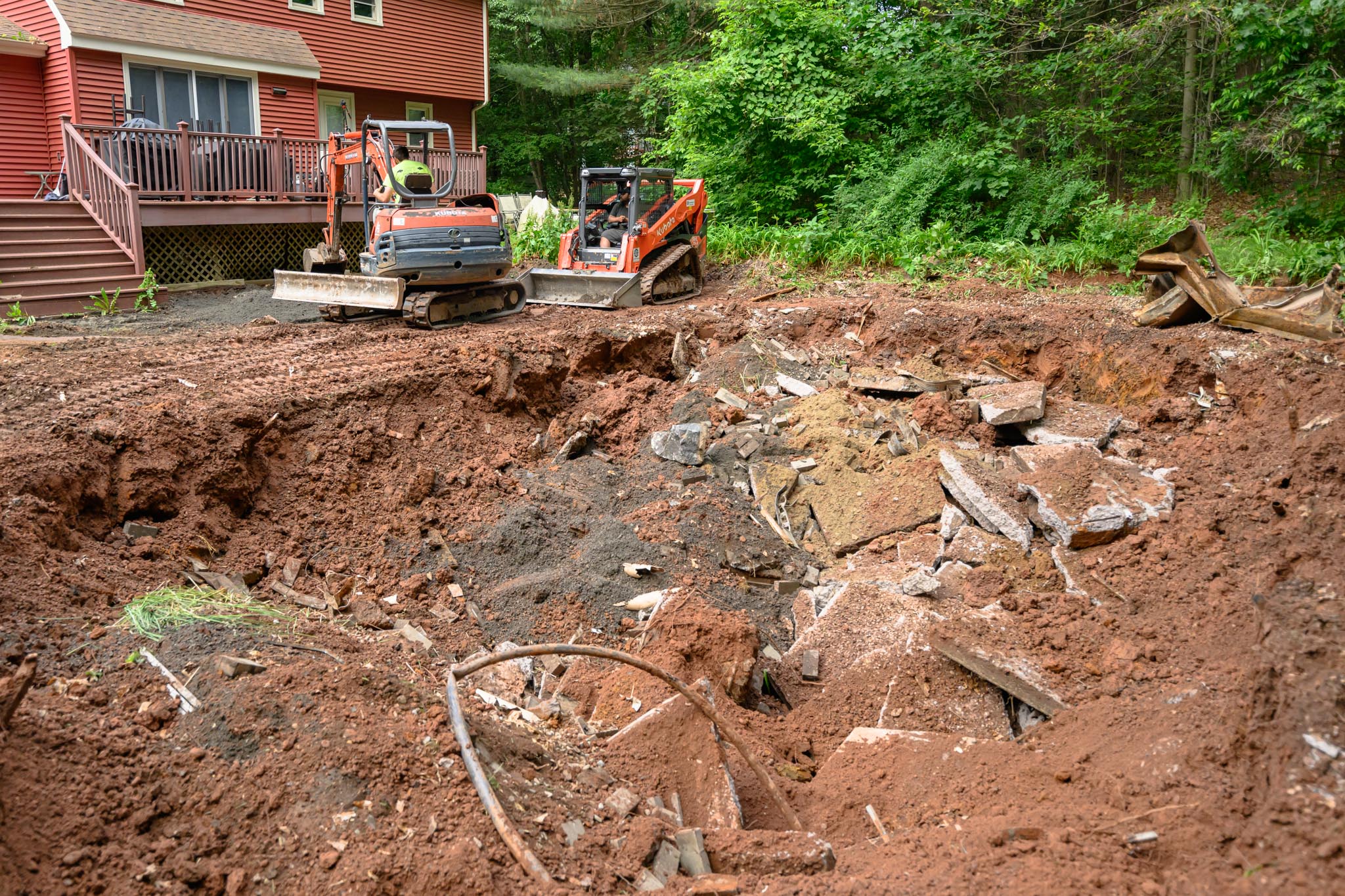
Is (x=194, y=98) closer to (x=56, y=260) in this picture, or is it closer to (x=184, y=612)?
(x=56, y=260)

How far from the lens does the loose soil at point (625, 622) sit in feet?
10.3

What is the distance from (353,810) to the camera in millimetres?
3289

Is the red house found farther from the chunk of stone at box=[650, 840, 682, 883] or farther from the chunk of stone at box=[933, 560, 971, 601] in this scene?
the chunk of stone at box=[650, 840, 682, 883]

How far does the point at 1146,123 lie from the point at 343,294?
1451 centimetres

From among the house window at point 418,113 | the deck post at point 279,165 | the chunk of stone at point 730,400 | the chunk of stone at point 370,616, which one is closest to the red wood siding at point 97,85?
the deck post at point 279,165

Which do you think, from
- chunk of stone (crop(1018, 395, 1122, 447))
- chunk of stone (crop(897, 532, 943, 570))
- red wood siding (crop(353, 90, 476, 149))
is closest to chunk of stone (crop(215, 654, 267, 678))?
chunk of stone (crop(897, 532, 943, 570))

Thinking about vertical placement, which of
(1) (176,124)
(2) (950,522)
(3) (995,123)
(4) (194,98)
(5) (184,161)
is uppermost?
(4) (194,98)

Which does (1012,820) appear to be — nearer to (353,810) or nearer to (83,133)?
(353,810)

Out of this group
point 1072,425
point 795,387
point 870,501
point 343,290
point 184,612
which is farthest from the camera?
point 343,290

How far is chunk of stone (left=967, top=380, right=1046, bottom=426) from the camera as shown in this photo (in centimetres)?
805

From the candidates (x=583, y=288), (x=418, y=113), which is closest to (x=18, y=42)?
(x=418, y=113)

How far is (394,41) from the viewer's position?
71.3ft

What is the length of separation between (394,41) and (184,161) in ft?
29.3

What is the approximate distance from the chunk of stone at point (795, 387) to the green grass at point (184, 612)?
5758 millimetres
